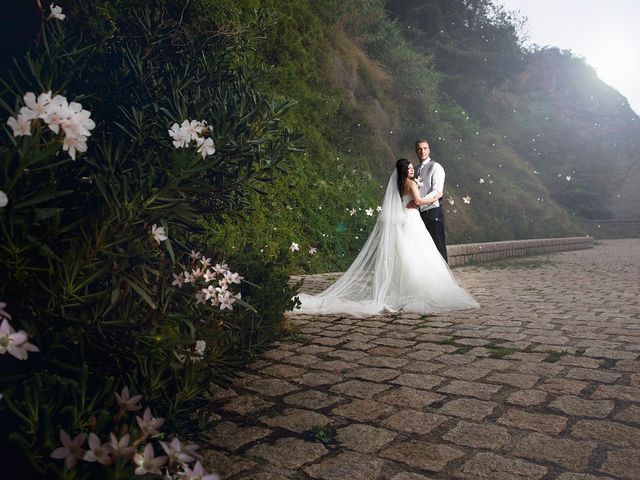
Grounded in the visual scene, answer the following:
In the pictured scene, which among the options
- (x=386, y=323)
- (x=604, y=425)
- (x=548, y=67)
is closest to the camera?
(x=604, y=425)

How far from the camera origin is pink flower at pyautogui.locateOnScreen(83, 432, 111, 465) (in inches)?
66.7

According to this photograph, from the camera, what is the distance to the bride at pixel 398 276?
6820 mm

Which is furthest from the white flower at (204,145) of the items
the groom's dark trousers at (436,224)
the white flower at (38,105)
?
the groom's dark trousers at (436,224)

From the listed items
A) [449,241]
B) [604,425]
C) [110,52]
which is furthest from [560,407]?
[449,241]

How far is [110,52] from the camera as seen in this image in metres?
3.56

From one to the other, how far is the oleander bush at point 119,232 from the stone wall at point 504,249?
9.17 metres

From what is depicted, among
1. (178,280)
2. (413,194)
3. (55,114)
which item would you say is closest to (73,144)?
(55,114)

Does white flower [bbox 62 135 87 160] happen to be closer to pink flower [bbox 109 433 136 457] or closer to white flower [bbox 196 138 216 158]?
white flower [bbox 196 138 216 158]

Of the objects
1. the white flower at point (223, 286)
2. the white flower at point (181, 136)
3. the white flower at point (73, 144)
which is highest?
the white flower at point (181, 136)

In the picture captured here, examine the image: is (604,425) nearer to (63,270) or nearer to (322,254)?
(63,270)

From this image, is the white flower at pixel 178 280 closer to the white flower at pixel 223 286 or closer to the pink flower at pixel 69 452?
the white flower at pixel 223 286

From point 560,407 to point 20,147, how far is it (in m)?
3.25

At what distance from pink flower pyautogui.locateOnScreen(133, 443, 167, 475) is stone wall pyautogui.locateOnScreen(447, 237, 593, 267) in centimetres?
1099

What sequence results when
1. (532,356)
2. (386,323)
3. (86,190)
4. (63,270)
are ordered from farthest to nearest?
1. (386,323)
2. (532,356)
3. (86,190)
4. (63,270)
